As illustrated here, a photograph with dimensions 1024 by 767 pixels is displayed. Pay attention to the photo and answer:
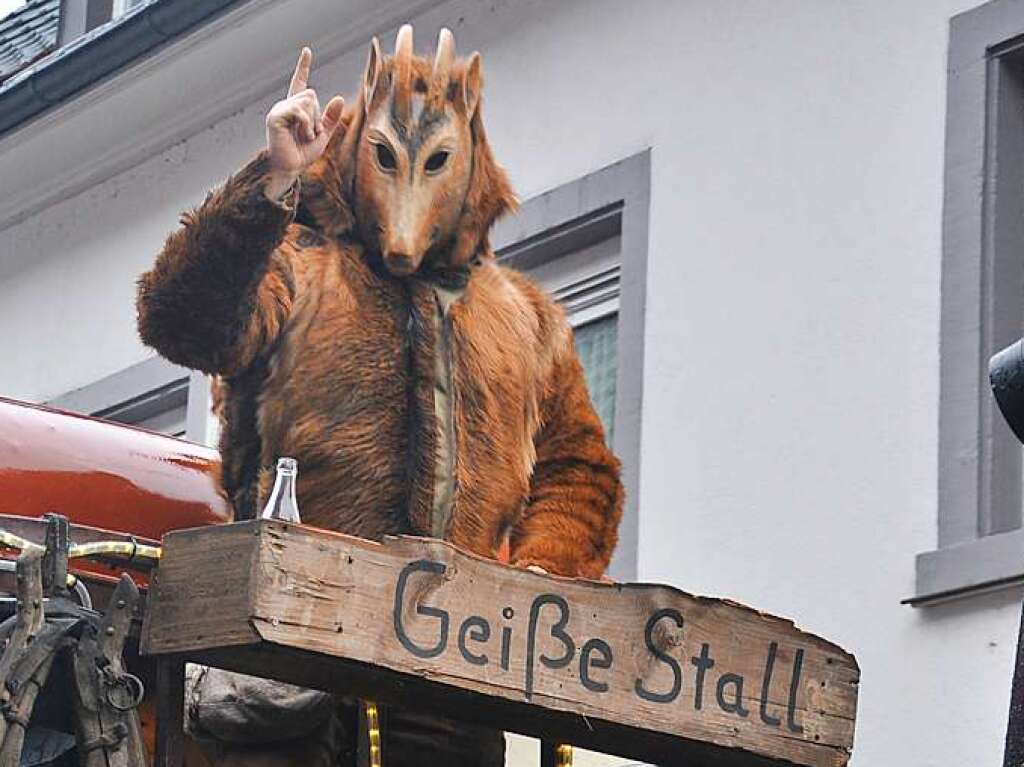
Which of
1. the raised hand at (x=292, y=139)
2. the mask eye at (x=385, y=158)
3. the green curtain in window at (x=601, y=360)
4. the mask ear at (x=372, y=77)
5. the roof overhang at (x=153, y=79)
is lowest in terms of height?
the raised hand at (x=292, y=139)

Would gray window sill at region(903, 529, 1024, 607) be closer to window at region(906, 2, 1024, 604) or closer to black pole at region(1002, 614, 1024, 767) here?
window at region(906, 2, 1024, 604)

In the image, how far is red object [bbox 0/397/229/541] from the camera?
6.46 meters

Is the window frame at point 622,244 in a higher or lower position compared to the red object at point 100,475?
higher

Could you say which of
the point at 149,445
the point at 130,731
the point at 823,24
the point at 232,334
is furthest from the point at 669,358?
the point at 130,731

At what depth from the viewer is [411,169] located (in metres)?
6.24

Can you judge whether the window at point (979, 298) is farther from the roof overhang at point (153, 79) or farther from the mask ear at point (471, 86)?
the roof overhang at point (153, 79)

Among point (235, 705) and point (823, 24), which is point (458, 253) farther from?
point (823, 24)

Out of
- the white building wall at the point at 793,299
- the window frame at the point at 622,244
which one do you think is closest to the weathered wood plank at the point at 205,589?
the white building wall at the point at 793,299

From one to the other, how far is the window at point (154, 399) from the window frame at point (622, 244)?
1.70 meters

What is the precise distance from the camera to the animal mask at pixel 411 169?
6246 mm

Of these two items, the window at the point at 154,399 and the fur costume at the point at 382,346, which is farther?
the window at the point at 154,399

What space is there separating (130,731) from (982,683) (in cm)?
305

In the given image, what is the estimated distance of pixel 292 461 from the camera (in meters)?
5.78

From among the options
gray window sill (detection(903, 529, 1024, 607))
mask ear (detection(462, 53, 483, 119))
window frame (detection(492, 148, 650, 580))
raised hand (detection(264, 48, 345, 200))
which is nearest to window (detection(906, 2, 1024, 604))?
gray window sill (detection(903, 529, 1024, 607))
